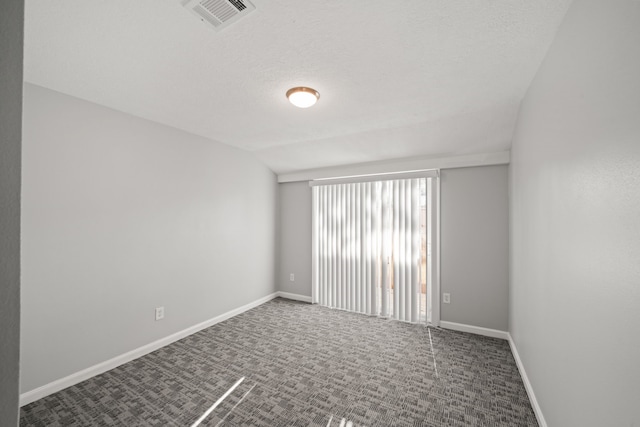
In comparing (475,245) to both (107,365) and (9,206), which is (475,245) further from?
(107,365)

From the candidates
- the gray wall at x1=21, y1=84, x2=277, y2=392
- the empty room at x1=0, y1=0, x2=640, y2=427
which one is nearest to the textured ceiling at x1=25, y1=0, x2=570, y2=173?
the empty room at x1=0, y1=0, x2=640, y2=427

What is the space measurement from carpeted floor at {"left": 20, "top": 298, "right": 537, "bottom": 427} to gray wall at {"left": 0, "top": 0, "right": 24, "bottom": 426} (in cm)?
161

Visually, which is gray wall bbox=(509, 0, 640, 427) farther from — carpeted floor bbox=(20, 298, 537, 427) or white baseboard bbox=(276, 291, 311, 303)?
white baseboard bbox=(276, 291, 311, 303)

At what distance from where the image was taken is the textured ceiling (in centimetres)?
133

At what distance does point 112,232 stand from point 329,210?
2690 mm

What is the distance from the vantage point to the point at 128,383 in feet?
7.12

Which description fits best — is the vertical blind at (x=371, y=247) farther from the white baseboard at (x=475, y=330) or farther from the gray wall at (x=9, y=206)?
the gray wall at (x=9, y=206)

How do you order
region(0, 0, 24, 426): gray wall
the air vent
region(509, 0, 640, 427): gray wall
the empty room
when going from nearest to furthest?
region(0, 0, 24, 426): gray wall
region(509, 0, 640, 427): gray wall
the empty room
the air vent

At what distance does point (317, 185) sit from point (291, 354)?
2.43m

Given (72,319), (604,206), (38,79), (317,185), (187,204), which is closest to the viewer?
(604,206)

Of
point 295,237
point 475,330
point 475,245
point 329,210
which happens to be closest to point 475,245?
point 475,245

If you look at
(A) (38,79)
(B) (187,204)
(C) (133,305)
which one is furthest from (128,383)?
(A) (38,79)

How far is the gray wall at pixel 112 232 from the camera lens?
199cm

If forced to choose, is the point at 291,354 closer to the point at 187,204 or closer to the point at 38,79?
the point at 187,204
